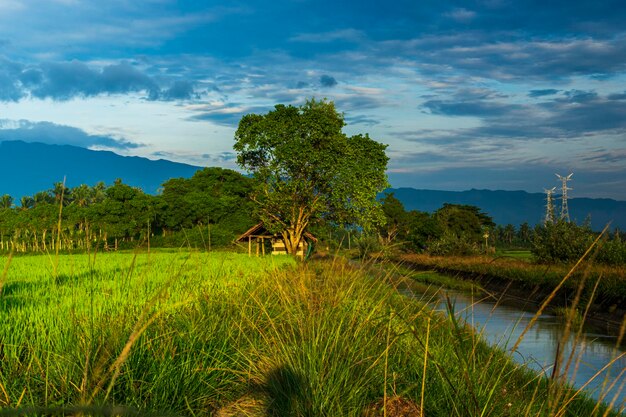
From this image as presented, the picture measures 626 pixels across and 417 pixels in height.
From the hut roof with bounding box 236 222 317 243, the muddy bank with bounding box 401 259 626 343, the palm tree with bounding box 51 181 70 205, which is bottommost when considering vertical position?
the muddy bank with bounding box 401 259 626 343

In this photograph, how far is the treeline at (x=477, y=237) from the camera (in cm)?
2888

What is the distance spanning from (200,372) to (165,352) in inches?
17.9

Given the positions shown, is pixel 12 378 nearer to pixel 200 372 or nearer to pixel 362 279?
pixel 200 372

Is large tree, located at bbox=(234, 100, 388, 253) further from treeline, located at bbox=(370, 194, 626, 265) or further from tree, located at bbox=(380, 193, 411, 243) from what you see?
tree, located at bbox=(380, 193, 411, 243)

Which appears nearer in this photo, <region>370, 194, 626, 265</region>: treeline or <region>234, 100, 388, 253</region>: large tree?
<region>370, 194, 626, 265</region>: treeline

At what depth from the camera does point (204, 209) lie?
267 feet

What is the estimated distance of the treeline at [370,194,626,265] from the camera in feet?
94.7

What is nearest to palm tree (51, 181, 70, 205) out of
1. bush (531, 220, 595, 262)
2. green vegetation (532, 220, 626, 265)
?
green vegetation (532, 220, 626, 265)

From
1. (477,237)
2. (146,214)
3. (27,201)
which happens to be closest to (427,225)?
(477,237)

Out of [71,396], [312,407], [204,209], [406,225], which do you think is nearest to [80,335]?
[71,396]

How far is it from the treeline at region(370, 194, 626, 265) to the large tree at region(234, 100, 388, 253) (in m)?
6.45

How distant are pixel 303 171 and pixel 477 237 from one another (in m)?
53.9

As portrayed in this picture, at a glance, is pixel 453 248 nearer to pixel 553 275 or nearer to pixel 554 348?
pixel 553 275

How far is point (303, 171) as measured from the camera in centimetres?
4791
